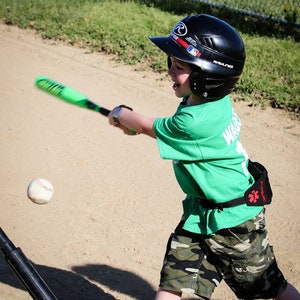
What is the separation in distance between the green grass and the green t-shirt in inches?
123

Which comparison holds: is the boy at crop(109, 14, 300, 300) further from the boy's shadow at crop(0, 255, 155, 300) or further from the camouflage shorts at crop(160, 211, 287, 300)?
the boy's shadow at crop(0, 255, 155, 300)

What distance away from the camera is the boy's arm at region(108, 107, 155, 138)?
2566 millimetres

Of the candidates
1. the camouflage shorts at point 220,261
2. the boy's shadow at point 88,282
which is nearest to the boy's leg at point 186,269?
the camouflage shorts at point 220,261

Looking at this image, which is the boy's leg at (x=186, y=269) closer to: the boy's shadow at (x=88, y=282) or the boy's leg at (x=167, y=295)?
the boy's leg at (x=167, y=295)

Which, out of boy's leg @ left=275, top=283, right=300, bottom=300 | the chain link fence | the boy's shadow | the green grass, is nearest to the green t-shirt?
boy's leg @ left=275, top=283, right=300, bottom=300

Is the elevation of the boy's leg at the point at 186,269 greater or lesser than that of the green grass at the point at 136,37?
greater

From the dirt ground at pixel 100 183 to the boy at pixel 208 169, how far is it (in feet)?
2.79

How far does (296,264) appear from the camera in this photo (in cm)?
366

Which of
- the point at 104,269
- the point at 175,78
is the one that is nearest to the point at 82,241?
the point at 104,269

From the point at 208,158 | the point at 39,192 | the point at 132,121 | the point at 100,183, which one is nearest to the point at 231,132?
the point at 208,158

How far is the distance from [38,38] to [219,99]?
5.28 m

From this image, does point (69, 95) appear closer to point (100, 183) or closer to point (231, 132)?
point (231, 132)

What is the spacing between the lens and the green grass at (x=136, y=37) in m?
5.81

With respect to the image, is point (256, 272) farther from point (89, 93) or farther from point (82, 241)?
point (89, 93)
